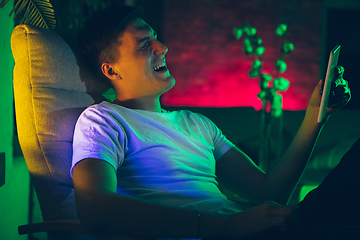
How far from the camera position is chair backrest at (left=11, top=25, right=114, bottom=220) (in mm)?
1041

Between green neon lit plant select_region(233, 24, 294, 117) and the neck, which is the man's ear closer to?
the neck

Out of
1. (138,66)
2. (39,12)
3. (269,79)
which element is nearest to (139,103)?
(138,66)

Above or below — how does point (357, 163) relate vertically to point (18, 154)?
above

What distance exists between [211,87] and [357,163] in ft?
12.3

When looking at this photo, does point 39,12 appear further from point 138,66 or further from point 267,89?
point 267,89

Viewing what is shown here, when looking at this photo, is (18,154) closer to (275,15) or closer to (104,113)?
(104,113)

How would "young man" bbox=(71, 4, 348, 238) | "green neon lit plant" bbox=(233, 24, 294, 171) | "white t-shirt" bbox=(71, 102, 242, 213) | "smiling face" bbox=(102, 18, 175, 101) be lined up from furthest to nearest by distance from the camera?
1. "green neon lit plant" bbox=(233, 24, 294, 171)
2. "smiling face" bbox=(102, 18, 175, 101)
3. "white t-shirt" bbox=(71, 102, 242, 213)
4. "young man" bbox=(71, 4, 348, 238)

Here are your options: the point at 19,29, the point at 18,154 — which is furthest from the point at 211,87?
the point at 19,29

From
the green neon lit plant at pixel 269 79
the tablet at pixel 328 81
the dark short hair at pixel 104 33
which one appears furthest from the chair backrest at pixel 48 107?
the green neon lit plant at pixel 269 79

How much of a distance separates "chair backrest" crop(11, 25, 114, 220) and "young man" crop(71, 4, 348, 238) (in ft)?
0.39

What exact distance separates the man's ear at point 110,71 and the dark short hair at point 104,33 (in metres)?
0.02

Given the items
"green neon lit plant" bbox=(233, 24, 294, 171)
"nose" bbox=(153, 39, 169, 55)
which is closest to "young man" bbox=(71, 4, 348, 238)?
"nose" bbox=(153, 39, 169, 55)

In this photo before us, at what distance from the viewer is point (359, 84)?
493cm

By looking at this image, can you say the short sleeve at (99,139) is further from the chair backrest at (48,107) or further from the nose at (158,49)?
the nose at (158,49)
